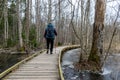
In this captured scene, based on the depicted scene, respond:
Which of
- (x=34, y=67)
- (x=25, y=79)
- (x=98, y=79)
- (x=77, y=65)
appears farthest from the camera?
(x=77, y=65)

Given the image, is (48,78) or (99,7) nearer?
(48,78)

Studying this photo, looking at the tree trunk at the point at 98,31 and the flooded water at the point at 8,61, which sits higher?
the tree trunk at the point at 98,31

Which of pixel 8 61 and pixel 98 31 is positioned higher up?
pixel 98 31

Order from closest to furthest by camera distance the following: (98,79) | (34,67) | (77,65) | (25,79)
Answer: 1. (25,79)
2. (34,67)
3. (98,79)
4. (77,65)

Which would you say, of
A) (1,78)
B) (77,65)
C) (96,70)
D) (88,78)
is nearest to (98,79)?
(88,78)

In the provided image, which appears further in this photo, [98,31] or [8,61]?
[8,61]

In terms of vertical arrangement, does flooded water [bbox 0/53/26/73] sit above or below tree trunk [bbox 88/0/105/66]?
below

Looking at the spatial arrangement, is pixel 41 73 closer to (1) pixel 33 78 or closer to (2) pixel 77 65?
(1) pixel 33 78

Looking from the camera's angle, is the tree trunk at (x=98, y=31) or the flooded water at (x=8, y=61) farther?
the flooded water at (x=8, y=61)

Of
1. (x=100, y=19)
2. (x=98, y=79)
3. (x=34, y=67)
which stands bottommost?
(x=98, y=79)

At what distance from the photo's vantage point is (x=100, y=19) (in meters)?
11.1

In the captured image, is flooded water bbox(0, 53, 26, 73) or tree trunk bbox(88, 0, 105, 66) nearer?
tree trunk bbox(88, 0, 105, 66)

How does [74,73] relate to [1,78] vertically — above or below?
below

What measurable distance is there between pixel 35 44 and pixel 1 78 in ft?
49.5
